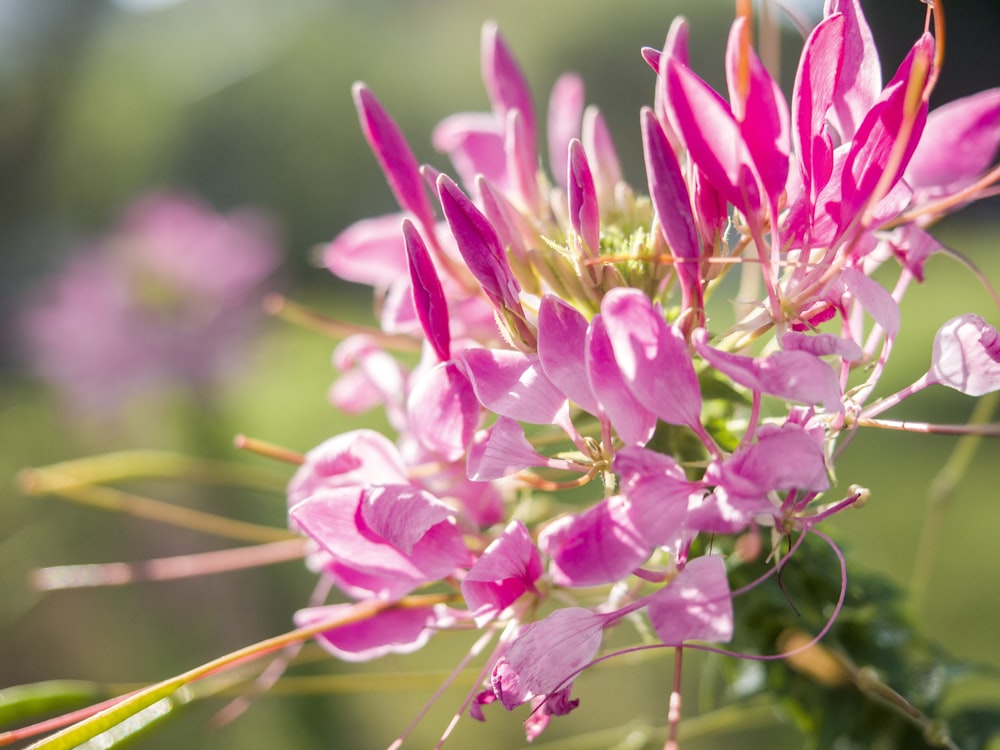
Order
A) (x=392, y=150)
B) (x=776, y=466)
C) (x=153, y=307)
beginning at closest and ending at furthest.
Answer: (x=776, y=466) < (x=392, y=150) < (x=153, y=307)

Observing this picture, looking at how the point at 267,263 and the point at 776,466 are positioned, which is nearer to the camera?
the point at 776,466

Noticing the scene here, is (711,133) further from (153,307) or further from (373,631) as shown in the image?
(153,307)

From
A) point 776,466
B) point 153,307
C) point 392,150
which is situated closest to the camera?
point 776,466

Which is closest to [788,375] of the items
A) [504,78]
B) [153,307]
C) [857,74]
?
[857,74]

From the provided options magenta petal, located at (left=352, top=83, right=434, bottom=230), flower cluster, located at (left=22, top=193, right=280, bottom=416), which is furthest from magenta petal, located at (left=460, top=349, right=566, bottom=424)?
flower cluster, located at (left=22, top=193, right=280, bottom=416)

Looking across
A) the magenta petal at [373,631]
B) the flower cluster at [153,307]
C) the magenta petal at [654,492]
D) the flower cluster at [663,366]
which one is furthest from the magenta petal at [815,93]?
the flower cluster at [153,307]

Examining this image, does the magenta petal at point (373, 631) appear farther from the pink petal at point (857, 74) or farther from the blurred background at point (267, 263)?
the pink petal at point (857, 74)

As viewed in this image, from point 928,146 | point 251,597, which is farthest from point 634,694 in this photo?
point 928,146
